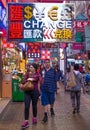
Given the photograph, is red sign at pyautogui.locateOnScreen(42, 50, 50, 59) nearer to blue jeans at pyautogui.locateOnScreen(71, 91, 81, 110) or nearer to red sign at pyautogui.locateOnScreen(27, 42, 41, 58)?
red sign at pyautogui.locateOnScreen(27, 42, 41, 58)

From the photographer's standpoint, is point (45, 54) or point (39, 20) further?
point (45, 54)

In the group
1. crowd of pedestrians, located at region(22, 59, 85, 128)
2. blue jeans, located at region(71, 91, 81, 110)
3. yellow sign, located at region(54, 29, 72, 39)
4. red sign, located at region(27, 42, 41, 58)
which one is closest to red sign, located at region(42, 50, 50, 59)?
red sign, located at region(27, 42, 41, 58)

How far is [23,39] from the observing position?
21.8 m

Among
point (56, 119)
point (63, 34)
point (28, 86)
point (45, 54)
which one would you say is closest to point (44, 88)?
point (56, 119)

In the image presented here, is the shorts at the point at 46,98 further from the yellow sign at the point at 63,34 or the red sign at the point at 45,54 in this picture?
the red sign at the point at 45,54

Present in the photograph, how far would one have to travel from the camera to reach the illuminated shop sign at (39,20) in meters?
21.4

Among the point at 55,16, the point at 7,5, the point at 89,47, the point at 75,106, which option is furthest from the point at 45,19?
the point at 75,106

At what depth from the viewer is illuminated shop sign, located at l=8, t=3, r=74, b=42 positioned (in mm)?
21438

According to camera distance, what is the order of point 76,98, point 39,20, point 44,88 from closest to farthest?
point 44,88 < point 76,98 < point 39,20

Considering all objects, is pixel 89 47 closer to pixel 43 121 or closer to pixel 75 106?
pixel 75 106

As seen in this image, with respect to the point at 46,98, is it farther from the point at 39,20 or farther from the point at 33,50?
the point at 33,50

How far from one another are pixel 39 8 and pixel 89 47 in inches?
161

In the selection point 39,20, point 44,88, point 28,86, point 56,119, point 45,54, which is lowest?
point 56,119

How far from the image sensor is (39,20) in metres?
21.7
